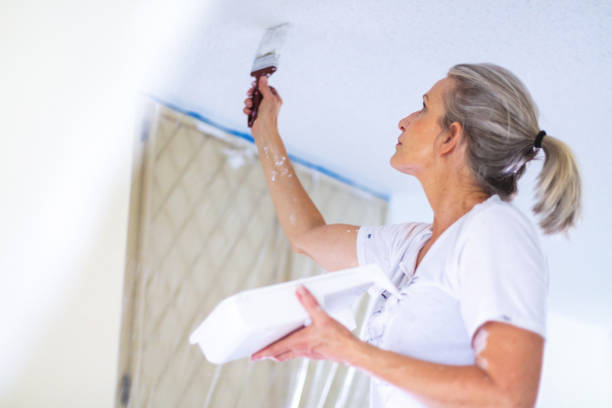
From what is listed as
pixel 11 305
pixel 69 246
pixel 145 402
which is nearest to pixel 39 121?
pixel 69 246

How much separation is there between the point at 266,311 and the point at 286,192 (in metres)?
0.50

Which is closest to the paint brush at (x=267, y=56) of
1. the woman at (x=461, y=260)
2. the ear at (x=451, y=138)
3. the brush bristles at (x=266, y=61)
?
the brush bristles at (x=266, y=61)

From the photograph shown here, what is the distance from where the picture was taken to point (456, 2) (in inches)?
43.8

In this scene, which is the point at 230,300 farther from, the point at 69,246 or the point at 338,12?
the point at 69,246

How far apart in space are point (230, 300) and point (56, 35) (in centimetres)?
104

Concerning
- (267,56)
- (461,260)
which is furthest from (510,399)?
(267,56)

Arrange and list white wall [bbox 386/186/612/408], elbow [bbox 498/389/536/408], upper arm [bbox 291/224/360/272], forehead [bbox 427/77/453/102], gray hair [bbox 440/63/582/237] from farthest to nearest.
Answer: white wall [bbox 386/186/612/408]
upper arm [bbox 291/224/360/272]
forehead [bbox 427/77/453/102]
gray hair [bbox 440/63/582/237]
elbow [bbox 498/389/536/408]

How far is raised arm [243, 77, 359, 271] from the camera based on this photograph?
107 centimetres

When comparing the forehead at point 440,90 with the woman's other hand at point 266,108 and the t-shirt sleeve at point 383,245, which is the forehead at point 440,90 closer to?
the t-shirt sleeve at point 383,245

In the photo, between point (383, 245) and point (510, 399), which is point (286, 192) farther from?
point (510, 399)

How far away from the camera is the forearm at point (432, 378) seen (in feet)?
2.01

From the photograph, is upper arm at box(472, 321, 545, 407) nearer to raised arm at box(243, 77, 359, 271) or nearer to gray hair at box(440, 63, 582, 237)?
gray hair at box(440, 63, 582, 237)

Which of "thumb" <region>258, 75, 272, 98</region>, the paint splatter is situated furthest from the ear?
"thumb" <region>258, 75, 272, 98</region>

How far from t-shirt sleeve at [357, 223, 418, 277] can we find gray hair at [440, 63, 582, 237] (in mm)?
168
